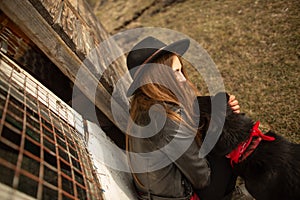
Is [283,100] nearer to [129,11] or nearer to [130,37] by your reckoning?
[130,37]

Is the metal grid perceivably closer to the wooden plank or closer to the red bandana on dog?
the wooden plank

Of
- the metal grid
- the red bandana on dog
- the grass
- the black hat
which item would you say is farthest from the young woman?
the grass

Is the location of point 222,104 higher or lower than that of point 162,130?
lower

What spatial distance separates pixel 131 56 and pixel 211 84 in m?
2.13

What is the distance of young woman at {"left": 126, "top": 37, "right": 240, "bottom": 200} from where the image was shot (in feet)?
5.22

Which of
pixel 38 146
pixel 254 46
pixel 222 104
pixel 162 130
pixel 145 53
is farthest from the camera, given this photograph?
pixel 254 46

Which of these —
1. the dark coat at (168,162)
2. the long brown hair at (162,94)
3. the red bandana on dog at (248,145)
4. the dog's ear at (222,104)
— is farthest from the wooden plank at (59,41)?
the red bandana on dog at (248,145)

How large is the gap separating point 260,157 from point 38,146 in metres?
1.44

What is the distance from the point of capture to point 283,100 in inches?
115

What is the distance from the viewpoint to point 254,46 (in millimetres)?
3867

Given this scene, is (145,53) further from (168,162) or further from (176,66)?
(168,162)

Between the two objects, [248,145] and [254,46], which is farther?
[254,46]

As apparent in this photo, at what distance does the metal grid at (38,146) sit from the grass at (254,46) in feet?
6.16

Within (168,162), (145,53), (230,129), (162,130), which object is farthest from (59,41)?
(230,129)
